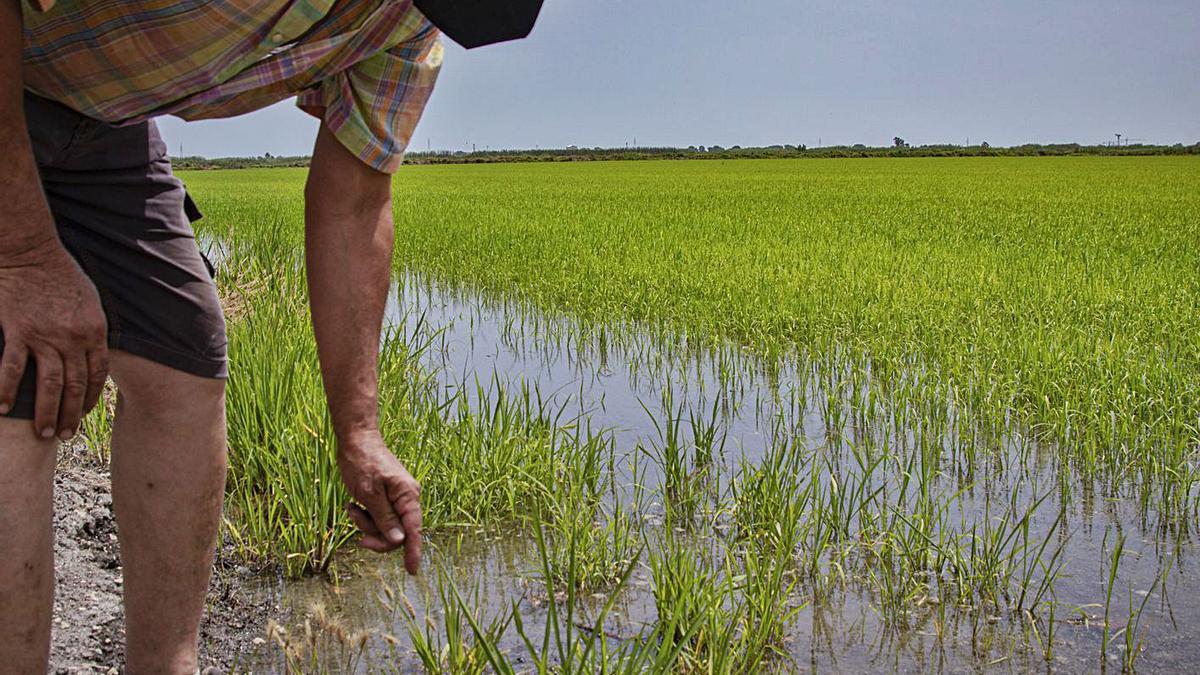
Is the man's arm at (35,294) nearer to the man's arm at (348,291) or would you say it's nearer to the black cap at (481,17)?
the man's arm at (348,291)

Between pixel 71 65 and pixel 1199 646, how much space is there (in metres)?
2.38

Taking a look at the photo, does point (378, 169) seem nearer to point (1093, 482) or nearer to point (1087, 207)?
point (1093, 482)

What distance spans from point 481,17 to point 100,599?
Answer: 1.62m

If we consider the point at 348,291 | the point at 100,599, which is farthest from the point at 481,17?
the point at 100,599

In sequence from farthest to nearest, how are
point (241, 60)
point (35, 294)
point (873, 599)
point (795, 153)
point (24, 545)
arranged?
1. point (795, 153)
2. point (873, 599)
3. point (241, 60)
4. point (24, 545)
5. point (35, 294)

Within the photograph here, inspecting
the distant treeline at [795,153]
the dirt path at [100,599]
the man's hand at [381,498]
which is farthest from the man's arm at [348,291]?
the distant treeline at [795,153]

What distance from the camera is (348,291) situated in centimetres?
156

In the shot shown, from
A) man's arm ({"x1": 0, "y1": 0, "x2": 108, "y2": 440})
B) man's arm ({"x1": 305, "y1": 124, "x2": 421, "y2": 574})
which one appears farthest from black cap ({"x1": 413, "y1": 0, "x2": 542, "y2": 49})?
man's arm ({"x1": 0, "y1": 0, "x2": 108, "y2": 440})

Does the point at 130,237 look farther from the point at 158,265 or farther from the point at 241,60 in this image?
the point at 241,60

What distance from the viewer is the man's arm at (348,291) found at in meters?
1.54

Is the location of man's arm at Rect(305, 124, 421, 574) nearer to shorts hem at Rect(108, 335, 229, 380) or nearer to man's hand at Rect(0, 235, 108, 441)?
shorts hem at Rect(108, 335, 229, 380)

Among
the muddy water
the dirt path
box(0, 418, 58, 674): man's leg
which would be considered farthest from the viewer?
the muddy water

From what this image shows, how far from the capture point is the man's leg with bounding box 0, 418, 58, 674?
4.10 ft

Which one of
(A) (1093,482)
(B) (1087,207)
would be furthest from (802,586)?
(B) (1087,207)
